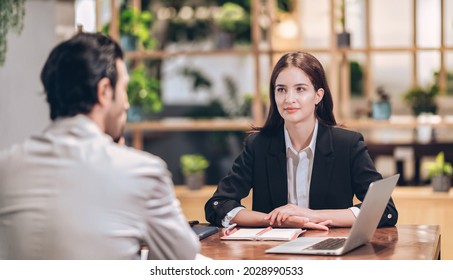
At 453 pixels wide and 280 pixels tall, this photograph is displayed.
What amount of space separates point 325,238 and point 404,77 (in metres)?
8.84

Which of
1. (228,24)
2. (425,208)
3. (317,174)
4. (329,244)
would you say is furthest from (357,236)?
(228,24)

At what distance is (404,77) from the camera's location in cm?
1106

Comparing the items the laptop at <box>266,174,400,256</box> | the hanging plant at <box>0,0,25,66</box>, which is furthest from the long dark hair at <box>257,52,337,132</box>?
the hanging plant at <box>0,0,25,66</box>

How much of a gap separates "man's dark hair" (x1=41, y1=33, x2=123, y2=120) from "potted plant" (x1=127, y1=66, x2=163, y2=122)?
372 cm

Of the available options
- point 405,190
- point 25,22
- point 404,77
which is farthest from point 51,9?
point 404,77

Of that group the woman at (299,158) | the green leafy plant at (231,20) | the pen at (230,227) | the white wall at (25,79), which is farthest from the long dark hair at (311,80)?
the green leafy plant at (231,20)

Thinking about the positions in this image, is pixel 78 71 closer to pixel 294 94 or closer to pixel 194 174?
pixel 294 94

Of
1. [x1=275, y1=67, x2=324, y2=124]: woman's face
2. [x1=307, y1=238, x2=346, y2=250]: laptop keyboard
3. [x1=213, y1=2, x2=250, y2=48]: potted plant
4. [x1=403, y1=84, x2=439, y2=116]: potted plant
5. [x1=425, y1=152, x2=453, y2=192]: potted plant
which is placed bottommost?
[x1=425, y1=152, x2=453, y2=192]: potted plant

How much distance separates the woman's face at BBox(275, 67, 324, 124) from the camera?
2.95m

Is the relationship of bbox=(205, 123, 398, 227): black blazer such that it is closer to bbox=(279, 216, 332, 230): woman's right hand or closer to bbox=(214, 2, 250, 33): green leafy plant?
bbox=(279, 216, 332, 230): woman's right hand

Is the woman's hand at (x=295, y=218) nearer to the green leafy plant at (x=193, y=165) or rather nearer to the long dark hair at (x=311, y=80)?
the long dark hair at (x=311, y=80)

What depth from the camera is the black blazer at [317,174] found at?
2.98 m

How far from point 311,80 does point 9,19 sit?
2033 millimetres
